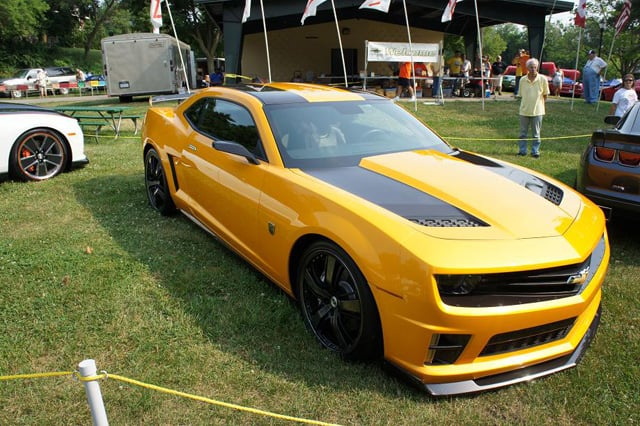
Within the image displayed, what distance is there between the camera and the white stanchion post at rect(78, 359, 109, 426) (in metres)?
1.64

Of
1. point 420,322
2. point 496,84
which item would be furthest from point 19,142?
point 496,84

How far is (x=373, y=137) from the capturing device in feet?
12.6

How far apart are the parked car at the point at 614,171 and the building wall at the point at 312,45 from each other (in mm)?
19982

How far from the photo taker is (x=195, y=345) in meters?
3.02

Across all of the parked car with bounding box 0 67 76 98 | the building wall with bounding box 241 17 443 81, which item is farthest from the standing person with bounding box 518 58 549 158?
the parked car with bounding box 0 67 76 98

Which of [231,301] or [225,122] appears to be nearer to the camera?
[231,301]

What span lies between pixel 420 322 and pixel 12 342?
2483mm

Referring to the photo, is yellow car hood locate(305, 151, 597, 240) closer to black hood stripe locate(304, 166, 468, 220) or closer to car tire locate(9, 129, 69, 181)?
black hood stripe locate(304, 166, 468, 220)

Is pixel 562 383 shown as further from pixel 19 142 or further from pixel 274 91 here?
pixel 19 142

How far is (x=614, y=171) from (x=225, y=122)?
138 inches

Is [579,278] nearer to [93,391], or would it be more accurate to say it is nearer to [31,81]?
[93,391]

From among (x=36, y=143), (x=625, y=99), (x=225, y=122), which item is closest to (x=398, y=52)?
(x=625, y=99)

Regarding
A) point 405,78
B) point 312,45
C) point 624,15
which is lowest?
point 405,78

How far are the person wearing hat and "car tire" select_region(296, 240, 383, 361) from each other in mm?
17418
